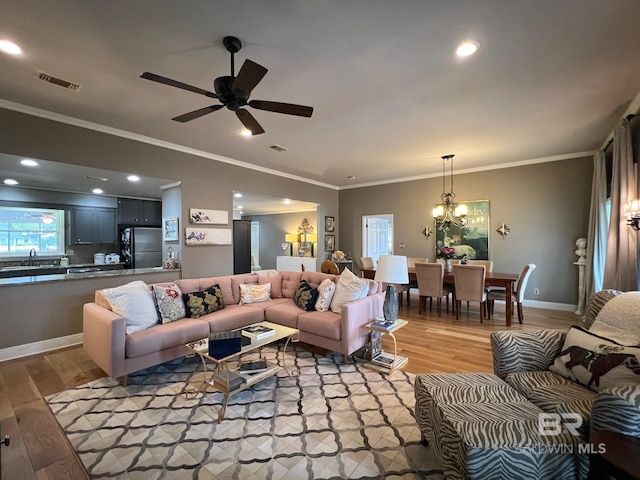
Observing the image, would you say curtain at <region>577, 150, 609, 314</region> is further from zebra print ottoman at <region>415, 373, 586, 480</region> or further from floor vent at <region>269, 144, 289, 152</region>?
floor vent at <region>269, 144, 289, 152</region>

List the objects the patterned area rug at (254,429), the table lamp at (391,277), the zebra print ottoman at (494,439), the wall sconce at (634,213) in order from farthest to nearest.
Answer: the table lamp at (391,277) → the wall sconce at (634,213) → the patterned area rug at (254,429) → the zebra print ottoman at (494,439)

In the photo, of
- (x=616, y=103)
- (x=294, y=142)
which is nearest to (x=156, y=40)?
(x=294, y=142)

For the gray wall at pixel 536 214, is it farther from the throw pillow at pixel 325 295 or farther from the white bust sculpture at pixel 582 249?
the throw pillow at pixel 325 295

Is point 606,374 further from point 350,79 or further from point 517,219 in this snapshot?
point 517,219

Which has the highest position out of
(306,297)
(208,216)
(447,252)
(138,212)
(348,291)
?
(138,212)

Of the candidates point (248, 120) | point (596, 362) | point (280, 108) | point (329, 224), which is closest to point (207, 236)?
point (248, 120)

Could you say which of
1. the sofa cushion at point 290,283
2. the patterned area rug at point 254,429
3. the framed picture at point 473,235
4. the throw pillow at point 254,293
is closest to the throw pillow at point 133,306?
the patterned area rug at point 254,429

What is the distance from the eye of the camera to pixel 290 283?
422 cm

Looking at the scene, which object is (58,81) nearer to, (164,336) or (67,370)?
(164,336)

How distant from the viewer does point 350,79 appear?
2619mm

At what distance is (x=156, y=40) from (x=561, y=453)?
3.48 m

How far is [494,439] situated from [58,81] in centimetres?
427

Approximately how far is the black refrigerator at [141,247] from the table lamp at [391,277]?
5.32 m

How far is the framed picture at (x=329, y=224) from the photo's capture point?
7.73 metres
